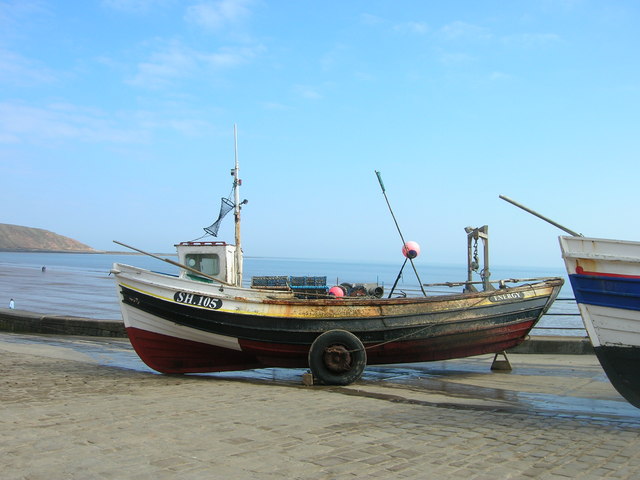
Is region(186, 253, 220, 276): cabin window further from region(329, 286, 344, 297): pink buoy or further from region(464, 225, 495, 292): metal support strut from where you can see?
region(464, 225, 495, 292): metal support strut

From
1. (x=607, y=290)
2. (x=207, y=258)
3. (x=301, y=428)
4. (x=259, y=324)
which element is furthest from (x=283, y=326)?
(x=607, y=290)

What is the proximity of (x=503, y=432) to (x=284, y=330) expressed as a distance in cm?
445

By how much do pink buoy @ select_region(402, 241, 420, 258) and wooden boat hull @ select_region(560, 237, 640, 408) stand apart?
189 inches

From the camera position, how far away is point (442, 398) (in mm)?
8289

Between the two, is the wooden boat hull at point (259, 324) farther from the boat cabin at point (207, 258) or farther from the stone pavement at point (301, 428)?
the boat cabin at point (207, 258)

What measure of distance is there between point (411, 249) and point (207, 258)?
427 cm

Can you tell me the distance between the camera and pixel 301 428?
5.94 meters

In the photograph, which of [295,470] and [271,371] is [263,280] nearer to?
[271,371]

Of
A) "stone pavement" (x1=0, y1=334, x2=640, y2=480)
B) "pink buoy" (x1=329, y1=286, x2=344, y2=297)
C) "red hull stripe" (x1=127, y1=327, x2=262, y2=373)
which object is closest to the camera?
"stone pavement" (x1=0, y1=334, x2=640, y2=480)

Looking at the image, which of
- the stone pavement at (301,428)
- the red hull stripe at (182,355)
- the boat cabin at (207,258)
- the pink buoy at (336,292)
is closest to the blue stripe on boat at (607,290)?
the stone pavement at (301,428)

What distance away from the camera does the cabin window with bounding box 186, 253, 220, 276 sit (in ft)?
38.0

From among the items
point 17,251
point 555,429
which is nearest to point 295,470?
point 555,429

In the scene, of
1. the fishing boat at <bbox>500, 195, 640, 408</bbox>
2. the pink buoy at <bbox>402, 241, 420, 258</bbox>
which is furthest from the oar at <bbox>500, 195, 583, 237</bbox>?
the pink buoy at <bbox>402, 241, 420, 258</bbox>

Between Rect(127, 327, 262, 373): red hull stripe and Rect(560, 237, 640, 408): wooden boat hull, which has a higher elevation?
Rect(560, 237, 640, 408): wooden boat hull
